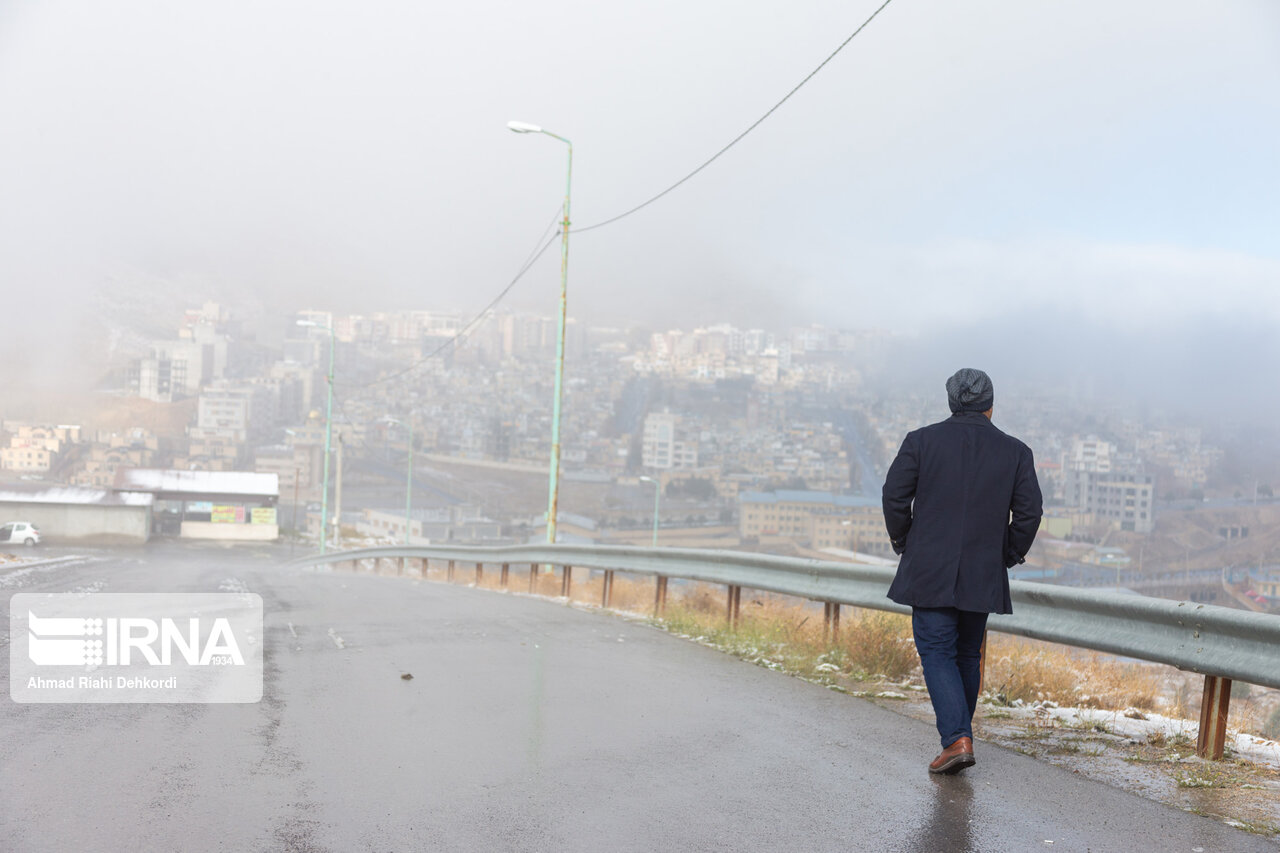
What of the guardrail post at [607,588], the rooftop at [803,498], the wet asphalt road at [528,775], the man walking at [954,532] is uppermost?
the man walking at [954,532]

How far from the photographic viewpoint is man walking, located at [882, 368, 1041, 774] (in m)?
5.25

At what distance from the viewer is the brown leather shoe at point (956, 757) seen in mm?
5172

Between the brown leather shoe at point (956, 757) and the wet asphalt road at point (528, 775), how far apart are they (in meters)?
0.08

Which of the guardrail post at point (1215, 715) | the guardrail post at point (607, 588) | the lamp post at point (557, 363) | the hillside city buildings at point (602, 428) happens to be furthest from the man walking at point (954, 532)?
the hillside city buildings at point (602, 428)

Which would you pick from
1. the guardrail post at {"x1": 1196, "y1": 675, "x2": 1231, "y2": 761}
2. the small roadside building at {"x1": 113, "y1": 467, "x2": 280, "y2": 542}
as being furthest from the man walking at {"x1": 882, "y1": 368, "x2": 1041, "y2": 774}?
the small roadside building at {"x1": 113, "y1": 467, "x2": 280, "y2": 542}

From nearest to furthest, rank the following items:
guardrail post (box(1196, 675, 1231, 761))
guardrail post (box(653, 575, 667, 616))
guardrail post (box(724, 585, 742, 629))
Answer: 1. guardrail post (box(1196, 675, 1231, 761))
2. guardrail post (box(724, 585, 742, 629))
3. guardrail post (box(653, 575, 667, 616))

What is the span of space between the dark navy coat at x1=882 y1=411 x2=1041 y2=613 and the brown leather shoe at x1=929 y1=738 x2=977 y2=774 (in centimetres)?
65

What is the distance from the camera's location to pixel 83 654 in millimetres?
8055

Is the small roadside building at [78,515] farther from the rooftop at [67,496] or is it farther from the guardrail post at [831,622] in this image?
the guardrail post at [831,622]

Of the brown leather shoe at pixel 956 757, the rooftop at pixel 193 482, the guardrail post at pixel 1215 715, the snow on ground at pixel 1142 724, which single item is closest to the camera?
the brown leather shoe at pixel 956 757

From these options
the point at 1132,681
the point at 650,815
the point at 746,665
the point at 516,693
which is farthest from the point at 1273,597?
the point at 650,815

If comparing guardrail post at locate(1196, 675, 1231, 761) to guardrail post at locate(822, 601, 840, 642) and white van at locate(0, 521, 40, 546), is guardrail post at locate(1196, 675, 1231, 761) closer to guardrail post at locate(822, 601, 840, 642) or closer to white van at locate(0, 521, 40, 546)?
guardrail post at locate(822, 601, 840, 642)

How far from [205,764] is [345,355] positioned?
543 ft

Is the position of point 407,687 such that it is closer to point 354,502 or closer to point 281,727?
point 281,727
